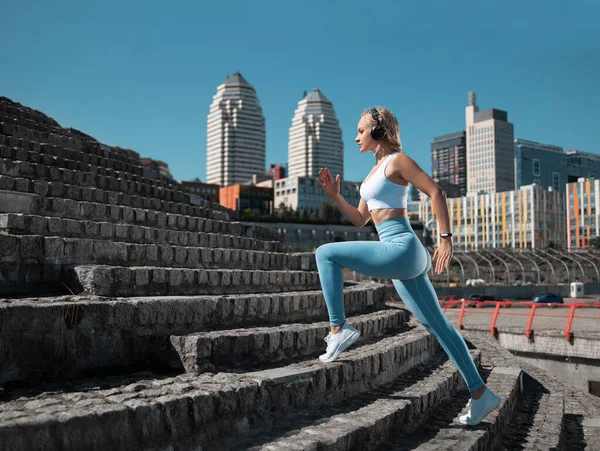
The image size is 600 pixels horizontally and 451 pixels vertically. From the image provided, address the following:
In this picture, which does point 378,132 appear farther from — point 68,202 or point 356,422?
point 68,202

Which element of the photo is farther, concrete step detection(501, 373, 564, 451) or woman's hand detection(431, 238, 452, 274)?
concrete step detection(501, 373, 564, 451)

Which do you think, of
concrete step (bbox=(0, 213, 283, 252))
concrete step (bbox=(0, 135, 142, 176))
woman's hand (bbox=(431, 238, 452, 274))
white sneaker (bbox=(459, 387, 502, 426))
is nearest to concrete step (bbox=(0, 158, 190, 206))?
concrete step (bbox=(0, 135, 142, 176))

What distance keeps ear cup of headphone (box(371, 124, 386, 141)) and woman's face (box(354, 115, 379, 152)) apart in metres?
0.04

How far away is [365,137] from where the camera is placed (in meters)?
4.25

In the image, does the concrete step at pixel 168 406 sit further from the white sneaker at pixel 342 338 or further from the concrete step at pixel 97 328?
the concrete step at pixel 97 328

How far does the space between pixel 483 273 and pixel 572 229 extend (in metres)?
100

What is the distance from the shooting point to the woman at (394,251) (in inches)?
152

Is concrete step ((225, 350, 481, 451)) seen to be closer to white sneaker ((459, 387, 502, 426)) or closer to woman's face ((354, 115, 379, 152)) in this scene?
white sneaker ((459, 387, 502, 426))

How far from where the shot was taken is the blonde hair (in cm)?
418

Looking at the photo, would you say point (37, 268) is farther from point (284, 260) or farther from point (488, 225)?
point (488, 225)

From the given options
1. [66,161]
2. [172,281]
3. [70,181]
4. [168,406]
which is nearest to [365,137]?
[168,406]

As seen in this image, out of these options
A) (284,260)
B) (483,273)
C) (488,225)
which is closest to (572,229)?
(488,225)

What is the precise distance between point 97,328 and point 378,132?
2.43 meters

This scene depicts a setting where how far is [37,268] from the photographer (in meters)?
5.37
